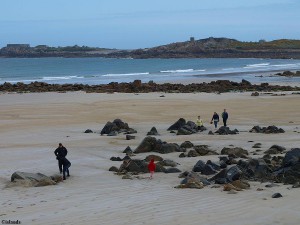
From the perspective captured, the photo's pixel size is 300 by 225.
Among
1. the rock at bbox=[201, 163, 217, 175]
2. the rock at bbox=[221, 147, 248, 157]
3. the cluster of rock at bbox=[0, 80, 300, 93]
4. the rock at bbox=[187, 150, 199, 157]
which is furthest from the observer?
the cluster of rock at bbox=[0, 80, 300, 93]

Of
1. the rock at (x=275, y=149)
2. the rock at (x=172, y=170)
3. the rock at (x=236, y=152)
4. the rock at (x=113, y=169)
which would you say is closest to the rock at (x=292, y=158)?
the rock at (x=172, y=170)

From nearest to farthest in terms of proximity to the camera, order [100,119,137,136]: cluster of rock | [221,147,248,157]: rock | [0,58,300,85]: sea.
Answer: [221,147,248,157]: rock
[100,119,137,136]: cluster of rock
[0,58,300,85]: sea

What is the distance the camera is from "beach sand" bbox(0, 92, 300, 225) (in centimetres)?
1072

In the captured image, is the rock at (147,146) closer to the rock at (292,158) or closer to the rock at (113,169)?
the rock at (113,169)

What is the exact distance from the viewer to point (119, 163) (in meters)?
17.6

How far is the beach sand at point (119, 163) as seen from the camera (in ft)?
35.2

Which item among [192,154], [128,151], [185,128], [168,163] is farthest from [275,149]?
[185,128]

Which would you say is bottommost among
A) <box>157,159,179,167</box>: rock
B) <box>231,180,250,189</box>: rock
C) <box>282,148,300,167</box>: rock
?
<box>157,159,179,167</box>: rock

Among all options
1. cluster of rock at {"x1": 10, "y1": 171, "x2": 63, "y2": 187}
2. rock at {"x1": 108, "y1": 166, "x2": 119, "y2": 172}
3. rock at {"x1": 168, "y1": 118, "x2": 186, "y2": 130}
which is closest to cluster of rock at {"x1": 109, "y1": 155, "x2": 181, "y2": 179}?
rock at {"x1": 108, "y1": 166, "x2": 119, "y2": 172}

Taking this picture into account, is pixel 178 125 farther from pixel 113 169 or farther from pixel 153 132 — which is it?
pixel 113 169

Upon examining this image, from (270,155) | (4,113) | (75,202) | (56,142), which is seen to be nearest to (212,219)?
(75,202)

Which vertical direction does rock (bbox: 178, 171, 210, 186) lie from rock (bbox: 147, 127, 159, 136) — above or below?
above

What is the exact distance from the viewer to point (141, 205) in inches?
454

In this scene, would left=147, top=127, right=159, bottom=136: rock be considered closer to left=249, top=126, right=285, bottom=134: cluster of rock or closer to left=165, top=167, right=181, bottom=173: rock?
left=249, top=126, right=285, bottom=134: cluster of rock
